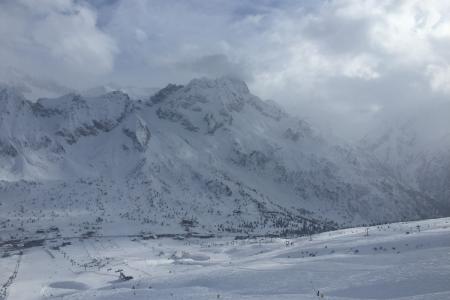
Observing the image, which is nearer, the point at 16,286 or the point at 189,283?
the point at 189,283

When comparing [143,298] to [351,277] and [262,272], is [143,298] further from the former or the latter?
[351,277]

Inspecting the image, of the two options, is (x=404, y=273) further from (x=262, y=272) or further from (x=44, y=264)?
(x=44, y=264)

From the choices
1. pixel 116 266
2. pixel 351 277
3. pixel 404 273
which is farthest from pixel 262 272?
pixel 116 266

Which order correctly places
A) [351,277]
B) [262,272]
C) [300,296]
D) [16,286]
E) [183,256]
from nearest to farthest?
[300,296]
[351,277]
[262,272]
[16,286]
[183,256]

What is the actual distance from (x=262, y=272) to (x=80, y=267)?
10894cm

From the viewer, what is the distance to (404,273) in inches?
1949

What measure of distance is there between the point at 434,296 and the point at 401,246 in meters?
26.5

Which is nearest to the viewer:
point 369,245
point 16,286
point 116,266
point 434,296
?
point 434,296

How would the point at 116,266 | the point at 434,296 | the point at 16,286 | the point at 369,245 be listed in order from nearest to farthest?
the point at 434,296 → the point at 369,245 → the point at 16,286 → the point at 116,266

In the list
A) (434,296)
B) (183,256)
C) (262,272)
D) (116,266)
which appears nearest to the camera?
(434,296)

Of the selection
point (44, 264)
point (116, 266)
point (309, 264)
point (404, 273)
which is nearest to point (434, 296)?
point (404, 273)

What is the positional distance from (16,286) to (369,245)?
87.3 m

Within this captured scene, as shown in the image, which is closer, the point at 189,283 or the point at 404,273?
the point at 404,273

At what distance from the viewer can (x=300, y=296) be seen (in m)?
47.3
